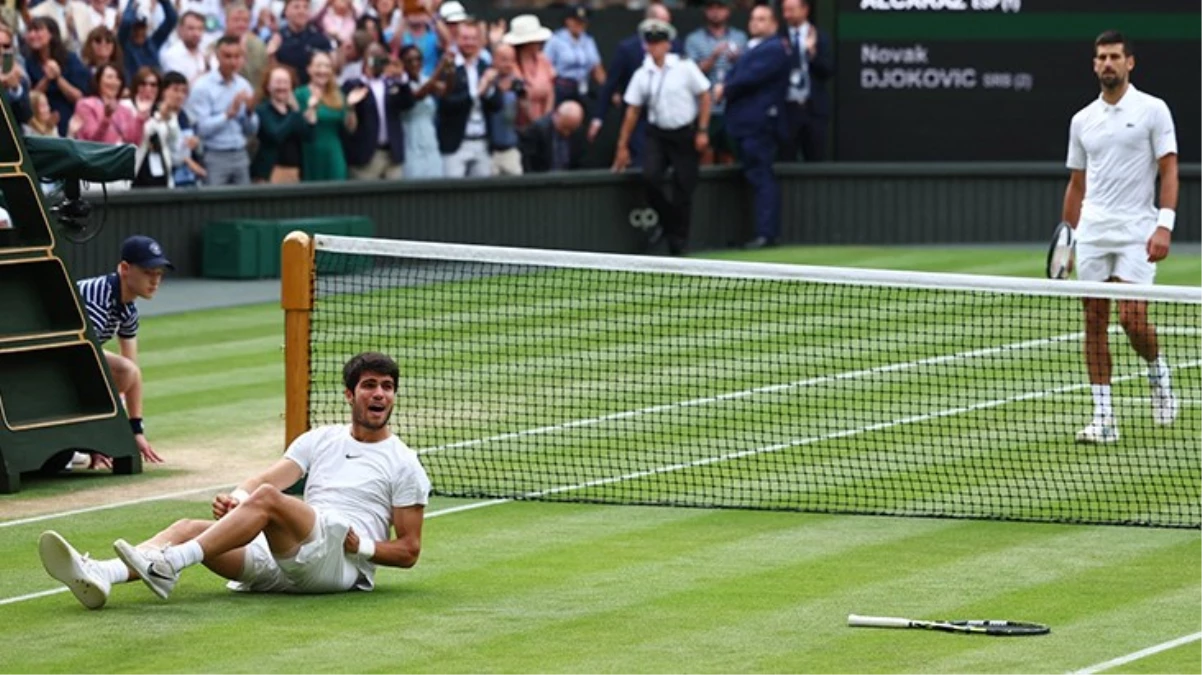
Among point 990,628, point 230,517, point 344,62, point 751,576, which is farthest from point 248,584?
point 344,62

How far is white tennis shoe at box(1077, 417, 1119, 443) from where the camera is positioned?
15039 mm

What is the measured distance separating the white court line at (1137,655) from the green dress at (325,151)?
16700 mm

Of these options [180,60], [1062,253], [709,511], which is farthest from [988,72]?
[709,511]

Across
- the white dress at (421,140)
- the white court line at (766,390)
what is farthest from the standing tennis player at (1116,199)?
the white dress at (421,140)

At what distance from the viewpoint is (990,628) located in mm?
9992

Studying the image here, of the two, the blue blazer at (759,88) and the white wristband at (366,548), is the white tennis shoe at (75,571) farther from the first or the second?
the blue blazer at (759,88)

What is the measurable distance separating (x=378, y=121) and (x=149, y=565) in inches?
641

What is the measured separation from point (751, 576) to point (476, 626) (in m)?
1.62

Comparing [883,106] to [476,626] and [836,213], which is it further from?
[476,626]

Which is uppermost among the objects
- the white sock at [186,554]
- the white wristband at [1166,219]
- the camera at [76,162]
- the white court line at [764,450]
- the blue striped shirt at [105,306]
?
the camera at [76,162]

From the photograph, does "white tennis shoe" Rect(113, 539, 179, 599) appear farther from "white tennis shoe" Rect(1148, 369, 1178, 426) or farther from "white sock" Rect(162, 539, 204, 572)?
"white tennis shoe" Rect(1148, 369, 1178, 426)

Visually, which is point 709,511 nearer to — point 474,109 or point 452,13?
point 474,109

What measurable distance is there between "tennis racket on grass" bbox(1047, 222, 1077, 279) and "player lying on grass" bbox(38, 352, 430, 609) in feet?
20.5

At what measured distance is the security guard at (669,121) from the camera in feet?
90.6
